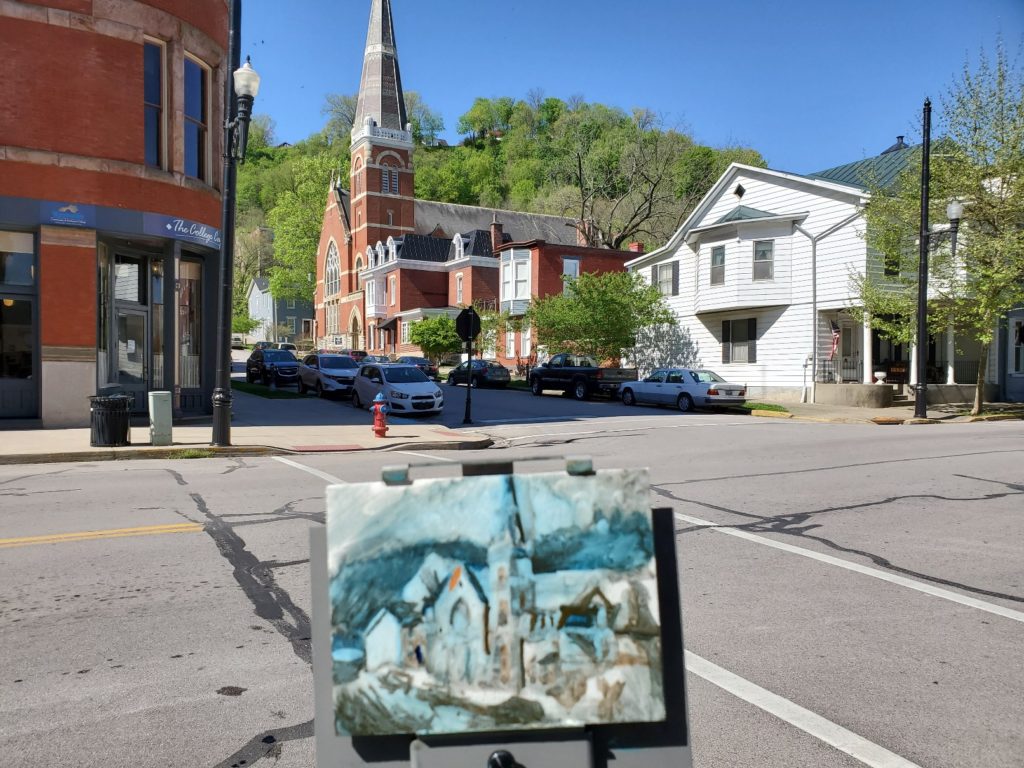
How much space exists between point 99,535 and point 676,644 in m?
6.97

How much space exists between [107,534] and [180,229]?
12.9m

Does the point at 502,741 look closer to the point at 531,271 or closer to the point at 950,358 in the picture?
the point at 950,358

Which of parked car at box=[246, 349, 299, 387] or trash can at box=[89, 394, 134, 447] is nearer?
trash can at box=[89, 394, 134, 447]

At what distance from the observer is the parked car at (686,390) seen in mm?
26422

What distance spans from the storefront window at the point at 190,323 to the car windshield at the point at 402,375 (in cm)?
562

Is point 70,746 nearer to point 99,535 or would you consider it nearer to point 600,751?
point 600,751

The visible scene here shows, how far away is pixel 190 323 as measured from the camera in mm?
20688

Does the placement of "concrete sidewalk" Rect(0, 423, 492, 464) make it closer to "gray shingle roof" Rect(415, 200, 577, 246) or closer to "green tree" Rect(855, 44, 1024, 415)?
"green tree" Rect(855, 44, 1024, 415)

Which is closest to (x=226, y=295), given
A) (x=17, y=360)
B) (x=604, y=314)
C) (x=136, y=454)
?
(x=136, y=454)

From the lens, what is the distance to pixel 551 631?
193 cm

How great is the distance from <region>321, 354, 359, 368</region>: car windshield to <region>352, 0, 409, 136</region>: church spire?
47.2 metres

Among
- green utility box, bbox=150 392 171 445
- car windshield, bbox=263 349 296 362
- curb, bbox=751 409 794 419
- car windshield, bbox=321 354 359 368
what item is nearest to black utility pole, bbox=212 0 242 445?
green utility box, bbox=150 392 171 445

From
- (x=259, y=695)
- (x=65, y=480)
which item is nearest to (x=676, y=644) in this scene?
(x=259, y=695)

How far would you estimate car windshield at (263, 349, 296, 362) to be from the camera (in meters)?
35.4
